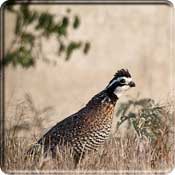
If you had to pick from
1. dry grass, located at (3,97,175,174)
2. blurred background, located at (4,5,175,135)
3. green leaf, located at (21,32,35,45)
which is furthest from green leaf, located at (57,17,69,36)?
dry grass, located at (3,97,175,174)

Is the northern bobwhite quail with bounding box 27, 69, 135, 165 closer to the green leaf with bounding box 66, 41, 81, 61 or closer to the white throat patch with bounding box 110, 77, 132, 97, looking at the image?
the white throat patch with bounding box 110, 77, 132, 97

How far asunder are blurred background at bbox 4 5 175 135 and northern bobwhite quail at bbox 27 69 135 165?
0.48 m

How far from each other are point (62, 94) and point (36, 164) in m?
2.06

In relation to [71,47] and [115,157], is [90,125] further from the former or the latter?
[71,47]

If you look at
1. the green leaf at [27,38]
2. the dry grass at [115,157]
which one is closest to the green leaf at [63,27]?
the green leaf at [27,38]

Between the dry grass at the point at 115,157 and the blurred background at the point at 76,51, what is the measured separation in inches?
24.2

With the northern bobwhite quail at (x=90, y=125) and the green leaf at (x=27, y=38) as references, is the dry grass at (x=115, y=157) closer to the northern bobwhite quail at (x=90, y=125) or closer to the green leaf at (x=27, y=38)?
the northern bobwhite quail at (x=90, y=125)

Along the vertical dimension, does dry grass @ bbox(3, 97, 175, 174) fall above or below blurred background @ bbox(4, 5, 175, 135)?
below

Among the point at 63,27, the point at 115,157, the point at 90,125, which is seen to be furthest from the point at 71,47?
the point at 115,157

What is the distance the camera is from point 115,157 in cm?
414

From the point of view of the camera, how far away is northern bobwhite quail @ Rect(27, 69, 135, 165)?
14.1ft

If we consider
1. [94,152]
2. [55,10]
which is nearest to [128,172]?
[94,152]

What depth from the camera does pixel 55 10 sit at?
311 inches

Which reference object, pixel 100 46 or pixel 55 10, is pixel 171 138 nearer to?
pixel 100 46
